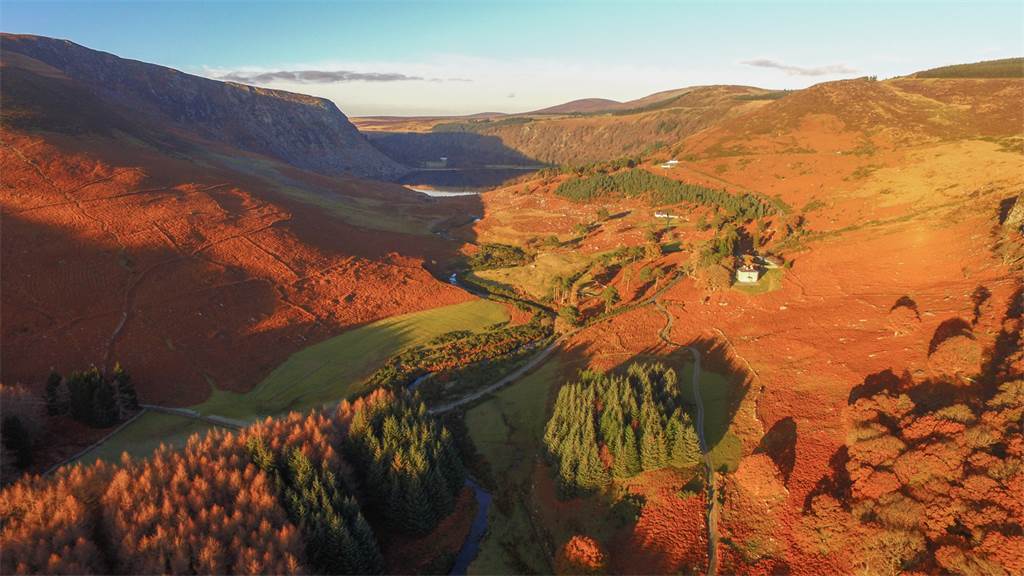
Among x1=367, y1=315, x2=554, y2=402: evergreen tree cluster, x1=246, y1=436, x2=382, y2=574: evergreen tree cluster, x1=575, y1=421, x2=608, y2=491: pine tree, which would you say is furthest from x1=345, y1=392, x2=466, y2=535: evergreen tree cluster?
x1=367, y1=315, x2=554, y2=402: evergreen tree cluster

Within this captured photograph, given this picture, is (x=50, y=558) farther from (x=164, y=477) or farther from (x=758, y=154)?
(x=758, y=154)

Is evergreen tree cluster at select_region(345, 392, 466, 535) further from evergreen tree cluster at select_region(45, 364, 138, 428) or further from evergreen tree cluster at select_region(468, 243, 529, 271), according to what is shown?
evergreen tree cluster at select_region(468, 243, 529, 271)

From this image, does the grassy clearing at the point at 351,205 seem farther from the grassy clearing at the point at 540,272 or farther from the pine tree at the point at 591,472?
the pine tree at the point at 591,472

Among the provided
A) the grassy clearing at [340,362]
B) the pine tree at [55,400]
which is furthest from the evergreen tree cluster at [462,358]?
the pine tree at [55,400]

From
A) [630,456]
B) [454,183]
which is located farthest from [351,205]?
[454,183]

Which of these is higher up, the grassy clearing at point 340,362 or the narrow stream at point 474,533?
the grassy clearing at point 340,362

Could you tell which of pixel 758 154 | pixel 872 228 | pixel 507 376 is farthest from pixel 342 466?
pixel 758 154
